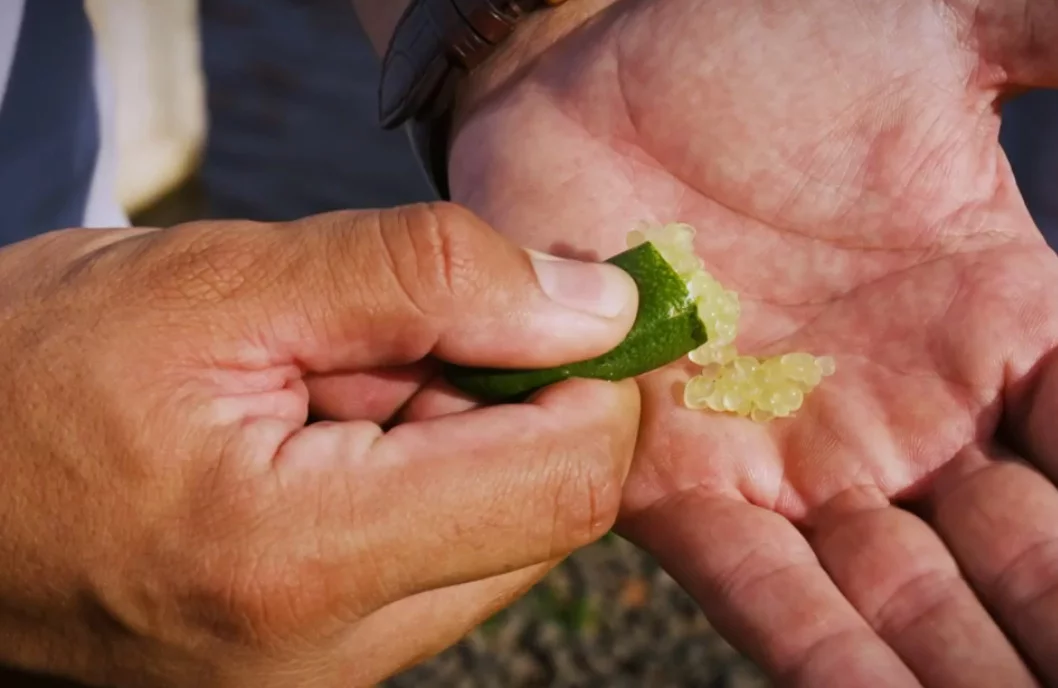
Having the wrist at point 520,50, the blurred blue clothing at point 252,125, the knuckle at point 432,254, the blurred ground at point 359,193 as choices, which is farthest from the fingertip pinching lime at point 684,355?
the blurred ground at point 359,193

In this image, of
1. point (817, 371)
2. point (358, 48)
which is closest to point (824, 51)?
point (817, 371)

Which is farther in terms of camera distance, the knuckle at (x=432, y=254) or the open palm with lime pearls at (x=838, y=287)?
the open palm with lime pearls at (x=838, y=287)

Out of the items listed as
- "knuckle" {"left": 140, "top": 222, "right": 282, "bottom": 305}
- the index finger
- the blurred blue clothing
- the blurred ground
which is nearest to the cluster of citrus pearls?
the index finger

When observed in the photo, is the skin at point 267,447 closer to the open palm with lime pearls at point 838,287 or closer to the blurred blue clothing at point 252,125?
the open palm with lime pearls at point 838,287

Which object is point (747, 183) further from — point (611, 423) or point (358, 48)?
point (358, 48)

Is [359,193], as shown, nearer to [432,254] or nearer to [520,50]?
[520,50]
